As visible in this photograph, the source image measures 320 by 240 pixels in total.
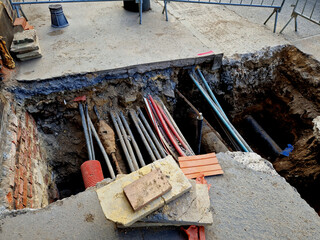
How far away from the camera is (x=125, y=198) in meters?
1.75

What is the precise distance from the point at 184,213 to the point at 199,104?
2.84 metres

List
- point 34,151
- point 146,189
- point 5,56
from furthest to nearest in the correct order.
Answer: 1. point 5,56
2. point 34,151
3. point 146,189

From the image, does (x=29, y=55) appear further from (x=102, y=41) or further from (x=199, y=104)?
(x=199, y=104)

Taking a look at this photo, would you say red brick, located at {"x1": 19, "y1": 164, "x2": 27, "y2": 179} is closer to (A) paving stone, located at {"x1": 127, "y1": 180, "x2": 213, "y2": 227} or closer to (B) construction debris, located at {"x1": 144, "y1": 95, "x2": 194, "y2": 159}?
(A) paving stone, located at {"x1": 127, "y1": 180, "x2": 213, "y2": 227}

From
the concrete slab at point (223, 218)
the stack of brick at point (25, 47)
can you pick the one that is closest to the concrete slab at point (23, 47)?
the stack of brick at point (25, 47)

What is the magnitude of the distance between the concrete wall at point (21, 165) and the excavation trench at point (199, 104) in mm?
56

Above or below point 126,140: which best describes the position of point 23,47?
above

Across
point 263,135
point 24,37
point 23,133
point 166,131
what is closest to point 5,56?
point 24,37

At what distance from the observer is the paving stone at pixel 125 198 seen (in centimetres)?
166

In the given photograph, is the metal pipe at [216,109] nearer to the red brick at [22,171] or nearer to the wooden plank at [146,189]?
the wooden plank at [146,189]

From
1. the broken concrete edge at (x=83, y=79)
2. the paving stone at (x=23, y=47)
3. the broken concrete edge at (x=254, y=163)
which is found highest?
the paving stone at (x=23, y=47)

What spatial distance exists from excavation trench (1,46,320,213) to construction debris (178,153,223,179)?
94 cm

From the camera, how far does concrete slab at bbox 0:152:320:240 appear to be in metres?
1.97

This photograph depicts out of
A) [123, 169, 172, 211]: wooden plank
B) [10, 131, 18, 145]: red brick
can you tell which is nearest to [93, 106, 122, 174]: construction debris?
[10, 131, 18, 145]: red brick
